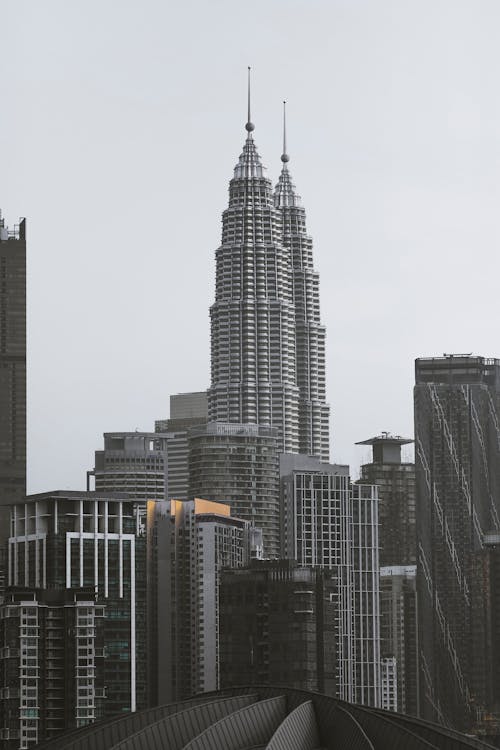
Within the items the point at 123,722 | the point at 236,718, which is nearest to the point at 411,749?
the point at 236,718

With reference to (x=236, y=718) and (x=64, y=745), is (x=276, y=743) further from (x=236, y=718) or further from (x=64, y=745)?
(x=64, y=745)

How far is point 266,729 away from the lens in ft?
351

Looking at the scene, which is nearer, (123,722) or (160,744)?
(160,744)

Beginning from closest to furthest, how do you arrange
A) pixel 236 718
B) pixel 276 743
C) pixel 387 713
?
pixel 276 743
pixel 236 718
pixel 387 713

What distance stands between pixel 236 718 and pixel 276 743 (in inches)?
258

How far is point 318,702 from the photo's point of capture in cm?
10981

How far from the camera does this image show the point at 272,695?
11662 cm

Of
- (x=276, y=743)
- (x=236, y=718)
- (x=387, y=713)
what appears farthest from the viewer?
(x=387, y=713)

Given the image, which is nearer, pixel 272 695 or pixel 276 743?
pixel 276 743

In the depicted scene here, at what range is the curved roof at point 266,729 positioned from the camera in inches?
3954

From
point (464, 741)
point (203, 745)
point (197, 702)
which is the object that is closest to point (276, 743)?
point (203, 745)

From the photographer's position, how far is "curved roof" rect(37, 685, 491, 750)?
Result: 100 meters

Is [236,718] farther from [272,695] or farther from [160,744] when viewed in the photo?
[272,695]

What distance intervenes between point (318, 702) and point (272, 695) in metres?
7.26
